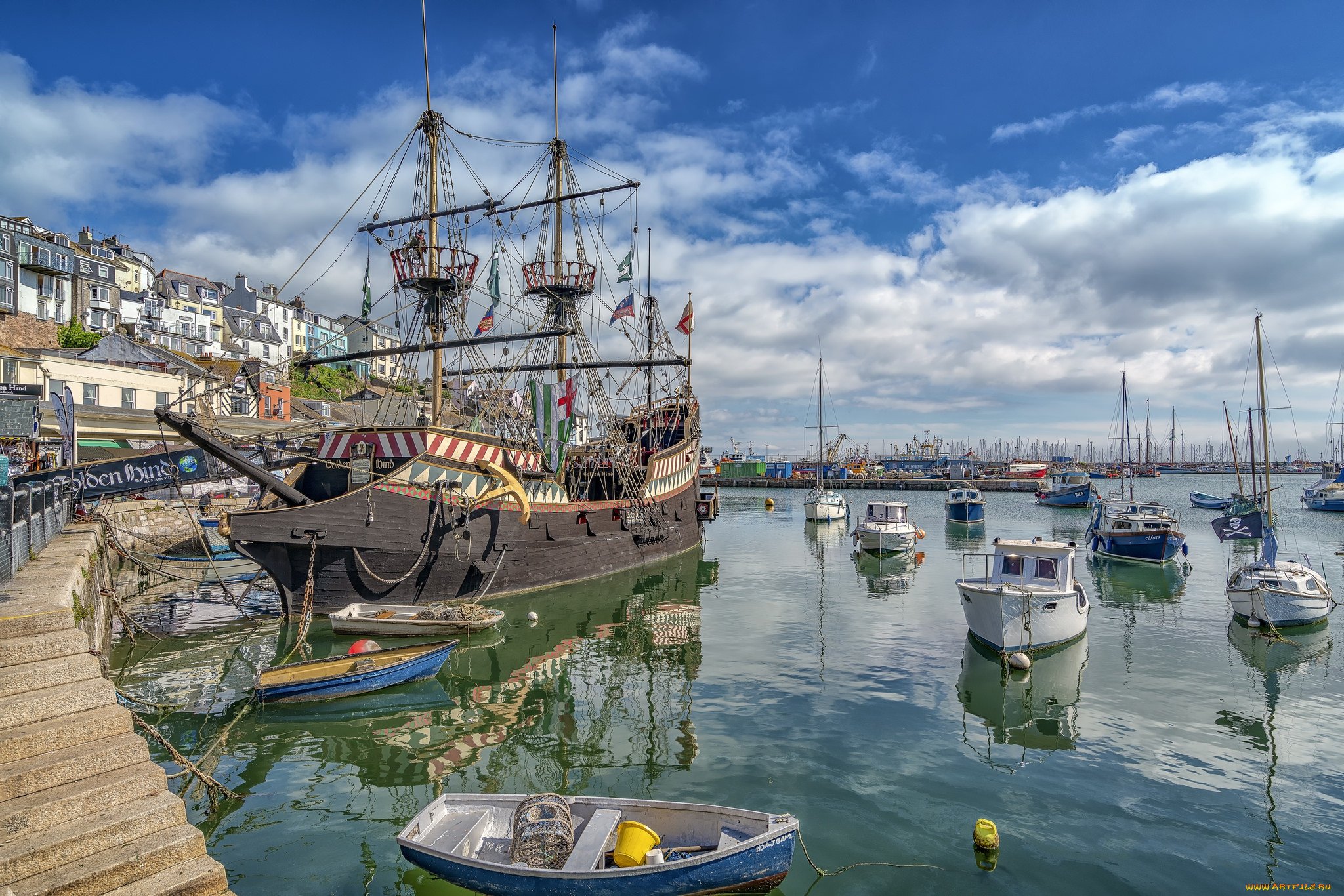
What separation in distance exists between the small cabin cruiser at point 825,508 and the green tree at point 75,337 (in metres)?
60.7

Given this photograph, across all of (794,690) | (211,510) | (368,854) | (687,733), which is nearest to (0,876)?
(368,854)

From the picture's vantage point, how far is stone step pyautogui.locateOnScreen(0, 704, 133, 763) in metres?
7.64

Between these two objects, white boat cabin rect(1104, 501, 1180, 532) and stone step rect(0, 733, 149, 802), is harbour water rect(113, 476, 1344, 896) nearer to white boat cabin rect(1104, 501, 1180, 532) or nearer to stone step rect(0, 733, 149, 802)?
stone step rect(0, 733, 149, 802)

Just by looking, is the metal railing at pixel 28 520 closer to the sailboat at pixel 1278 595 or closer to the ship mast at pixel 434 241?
the ship mast at pixel 434 241

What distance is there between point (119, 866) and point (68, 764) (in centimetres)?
159

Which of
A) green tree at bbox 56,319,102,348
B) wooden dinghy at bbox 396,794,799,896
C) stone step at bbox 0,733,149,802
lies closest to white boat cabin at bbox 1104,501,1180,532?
wooden dinghy at bbox 396,794,799,896

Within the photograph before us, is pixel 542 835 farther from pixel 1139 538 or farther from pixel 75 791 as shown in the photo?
pixel 1139 538

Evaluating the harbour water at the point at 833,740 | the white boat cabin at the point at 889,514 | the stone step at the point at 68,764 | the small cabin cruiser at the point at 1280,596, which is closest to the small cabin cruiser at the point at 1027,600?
the harbour water at the point at 833,740

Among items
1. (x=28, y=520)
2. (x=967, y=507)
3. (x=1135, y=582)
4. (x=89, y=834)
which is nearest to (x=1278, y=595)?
(x=1135, y=582)

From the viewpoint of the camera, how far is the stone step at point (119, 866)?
6.43 m

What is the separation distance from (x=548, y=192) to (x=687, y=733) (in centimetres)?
3204

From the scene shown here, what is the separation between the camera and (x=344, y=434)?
22.5 meters

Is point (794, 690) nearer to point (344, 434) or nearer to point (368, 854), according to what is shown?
point (368, 854)

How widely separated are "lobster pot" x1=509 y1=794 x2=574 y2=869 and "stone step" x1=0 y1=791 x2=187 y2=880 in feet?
12.1
